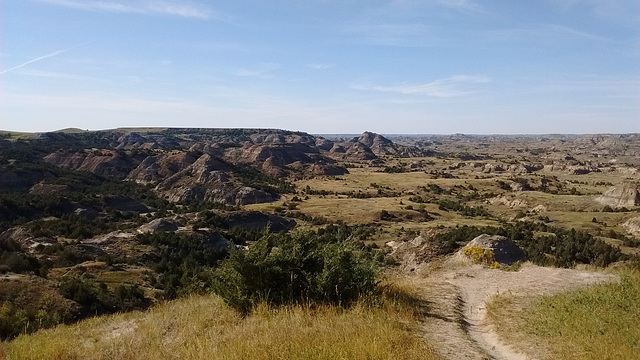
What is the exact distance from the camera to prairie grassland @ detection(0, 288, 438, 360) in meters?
5.46

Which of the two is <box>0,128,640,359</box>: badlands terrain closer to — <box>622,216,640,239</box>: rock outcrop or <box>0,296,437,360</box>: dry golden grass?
<box>0,296,437,360</box>: dry golden grass

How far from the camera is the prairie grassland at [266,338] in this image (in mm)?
5457

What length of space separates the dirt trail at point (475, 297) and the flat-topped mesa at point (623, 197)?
56.1 meters

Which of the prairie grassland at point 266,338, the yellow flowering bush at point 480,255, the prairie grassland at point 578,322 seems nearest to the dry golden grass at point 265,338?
the prairie grassland at point 266,338

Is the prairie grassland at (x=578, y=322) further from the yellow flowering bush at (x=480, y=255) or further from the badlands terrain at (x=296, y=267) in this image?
the yellow flowering bush at (x=480, y=255)

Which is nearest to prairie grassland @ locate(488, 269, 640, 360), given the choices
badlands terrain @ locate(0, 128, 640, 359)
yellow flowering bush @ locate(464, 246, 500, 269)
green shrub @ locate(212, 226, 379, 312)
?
badlands terrain @ locate(0, 128, 640, 359)

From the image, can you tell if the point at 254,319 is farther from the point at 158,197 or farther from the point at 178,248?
the point at 158,197

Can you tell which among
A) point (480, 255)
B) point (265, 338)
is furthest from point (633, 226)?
point (265, 338)

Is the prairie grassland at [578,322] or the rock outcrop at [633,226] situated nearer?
the prairie grassland at [578,322]

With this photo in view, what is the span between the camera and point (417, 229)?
167 feet

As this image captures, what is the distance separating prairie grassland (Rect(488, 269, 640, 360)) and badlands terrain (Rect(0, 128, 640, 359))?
2.2 inches

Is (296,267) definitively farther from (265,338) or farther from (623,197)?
(623,197)

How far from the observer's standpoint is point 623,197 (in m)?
60.5

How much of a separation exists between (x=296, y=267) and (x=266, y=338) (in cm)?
259
